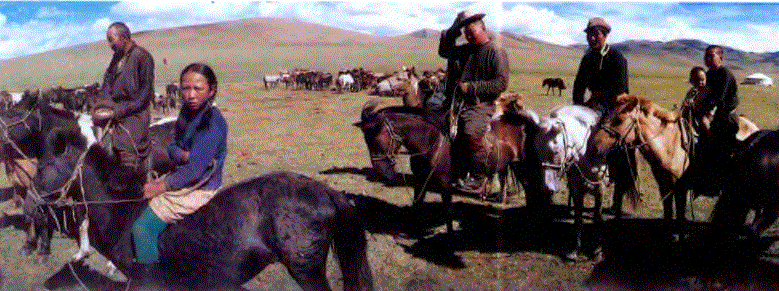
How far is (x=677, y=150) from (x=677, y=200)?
604 millimetres

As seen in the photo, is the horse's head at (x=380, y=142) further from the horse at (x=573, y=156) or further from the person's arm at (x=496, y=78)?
the horse at (x=573, y=156)

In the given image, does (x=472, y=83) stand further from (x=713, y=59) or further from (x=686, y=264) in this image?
(x=686, y=264)

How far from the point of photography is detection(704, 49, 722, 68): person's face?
572cm

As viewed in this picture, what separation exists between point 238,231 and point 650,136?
4.57 m

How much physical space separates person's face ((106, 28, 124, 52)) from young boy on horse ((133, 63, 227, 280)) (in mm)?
1981

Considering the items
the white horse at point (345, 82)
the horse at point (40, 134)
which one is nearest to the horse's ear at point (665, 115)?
the horse at point (40, 134)

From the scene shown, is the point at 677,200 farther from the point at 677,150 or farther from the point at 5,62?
the point at 5,62

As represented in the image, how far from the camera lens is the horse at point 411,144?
591cm

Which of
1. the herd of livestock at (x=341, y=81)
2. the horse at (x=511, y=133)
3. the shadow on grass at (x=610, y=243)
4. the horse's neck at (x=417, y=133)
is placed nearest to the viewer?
the shadow on grass at (x=610, y=243)

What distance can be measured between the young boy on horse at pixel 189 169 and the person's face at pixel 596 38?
4.33 meters

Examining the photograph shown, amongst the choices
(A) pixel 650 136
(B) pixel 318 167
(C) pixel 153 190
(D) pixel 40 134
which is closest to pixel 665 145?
(A) pixel 650 136

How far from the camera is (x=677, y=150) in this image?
19.3 feet

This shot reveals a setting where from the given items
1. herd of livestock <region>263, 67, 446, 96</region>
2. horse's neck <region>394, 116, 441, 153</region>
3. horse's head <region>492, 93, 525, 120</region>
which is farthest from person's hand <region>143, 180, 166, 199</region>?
herd of livestock <region>263, 67, 446, 96</region>

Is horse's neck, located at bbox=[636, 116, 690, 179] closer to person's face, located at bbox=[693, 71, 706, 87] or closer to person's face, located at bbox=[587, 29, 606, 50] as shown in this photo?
person's face, located at bbox=[587, 29, 606, 50]
